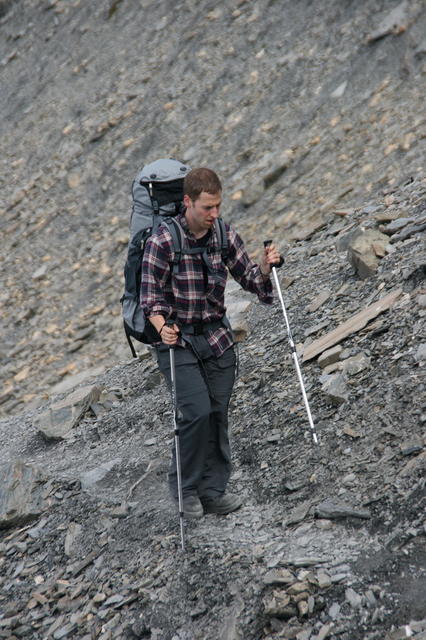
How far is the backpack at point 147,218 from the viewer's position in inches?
250

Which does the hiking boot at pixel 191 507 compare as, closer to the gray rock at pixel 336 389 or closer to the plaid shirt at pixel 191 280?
the plaid shirt at pixel 191 280

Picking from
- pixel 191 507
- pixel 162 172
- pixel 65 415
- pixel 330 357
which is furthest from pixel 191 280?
pixel 65 415

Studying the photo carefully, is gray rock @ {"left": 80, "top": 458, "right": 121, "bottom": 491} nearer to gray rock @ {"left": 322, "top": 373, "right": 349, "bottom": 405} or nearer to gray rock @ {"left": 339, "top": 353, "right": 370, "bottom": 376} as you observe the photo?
gray rock @ {"left": 322, "top": 373, "right": 349, "bottom": 405}

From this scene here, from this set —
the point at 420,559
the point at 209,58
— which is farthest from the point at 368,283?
the point at 209,58

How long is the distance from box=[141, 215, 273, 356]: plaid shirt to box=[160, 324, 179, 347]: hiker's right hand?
0.51 ft

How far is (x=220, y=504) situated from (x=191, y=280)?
2.10 metres

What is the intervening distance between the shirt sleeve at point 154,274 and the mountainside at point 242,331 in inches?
→ 81.4

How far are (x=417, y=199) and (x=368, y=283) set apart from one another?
121 inches

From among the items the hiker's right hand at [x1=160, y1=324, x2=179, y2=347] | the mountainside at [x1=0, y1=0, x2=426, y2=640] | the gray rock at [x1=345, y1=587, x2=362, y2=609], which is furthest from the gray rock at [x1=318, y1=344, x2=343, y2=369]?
the gray rock at [x1=345, y1=587, x2=362, y2=609]

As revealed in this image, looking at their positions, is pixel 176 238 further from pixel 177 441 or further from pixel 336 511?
pixel 336 511

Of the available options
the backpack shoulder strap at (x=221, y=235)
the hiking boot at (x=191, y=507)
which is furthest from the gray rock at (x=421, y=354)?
the hiking boot at (x=191, y=507)

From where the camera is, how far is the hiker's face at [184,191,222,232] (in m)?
5.97

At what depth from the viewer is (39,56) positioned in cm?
2958

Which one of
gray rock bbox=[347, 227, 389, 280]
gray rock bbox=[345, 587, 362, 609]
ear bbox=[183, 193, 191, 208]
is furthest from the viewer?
gray rock bbox=[347, 227, 389, 280]
